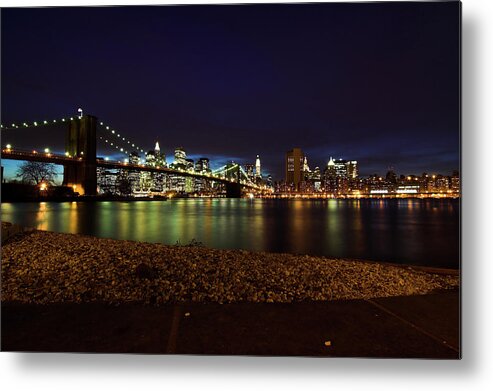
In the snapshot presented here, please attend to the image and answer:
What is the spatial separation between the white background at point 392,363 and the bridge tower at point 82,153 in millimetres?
20363

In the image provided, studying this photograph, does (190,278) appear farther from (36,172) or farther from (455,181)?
(36,172)

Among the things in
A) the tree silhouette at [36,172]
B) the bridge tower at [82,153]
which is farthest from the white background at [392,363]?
Result: the bridge tower at [82,153]

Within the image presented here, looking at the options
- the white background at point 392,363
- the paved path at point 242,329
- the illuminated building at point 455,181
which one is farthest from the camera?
the illuminated building at point 455,181

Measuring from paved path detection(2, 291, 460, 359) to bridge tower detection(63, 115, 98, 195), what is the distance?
2079cm

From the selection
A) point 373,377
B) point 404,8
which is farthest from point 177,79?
point 373,377

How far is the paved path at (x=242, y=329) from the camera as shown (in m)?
1.91

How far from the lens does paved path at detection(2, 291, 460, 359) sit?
1.91 m

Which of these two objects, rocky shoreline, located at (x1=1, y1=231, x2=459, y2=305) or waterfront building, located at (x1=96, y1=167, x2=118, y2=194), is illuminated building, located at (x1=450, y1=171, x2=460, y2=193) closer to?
rocky shoreline, located at (x1=1, y1=231, x2=459, y2=305)

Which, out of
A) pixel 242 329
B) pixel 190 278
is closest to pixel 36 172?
pixel 190 278

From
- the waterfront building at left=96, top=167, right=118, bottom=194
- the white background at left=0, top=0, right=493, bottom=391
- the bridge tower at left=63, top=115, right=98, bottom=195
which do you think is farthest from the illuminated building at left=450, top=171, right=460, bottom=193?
the waterfront building at left=96, top=167, right=118, bottom=194

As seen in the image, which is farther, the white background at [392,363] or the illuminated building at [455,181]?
the illuminated building at [455,181]

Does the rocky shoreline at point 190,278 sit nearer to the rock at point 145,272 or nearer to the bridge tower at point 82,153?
the rock at point 145,272

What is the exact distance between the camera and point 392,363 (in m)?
2.01

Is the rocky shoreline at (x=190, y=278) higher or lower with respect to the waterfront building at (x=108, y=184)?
lower
